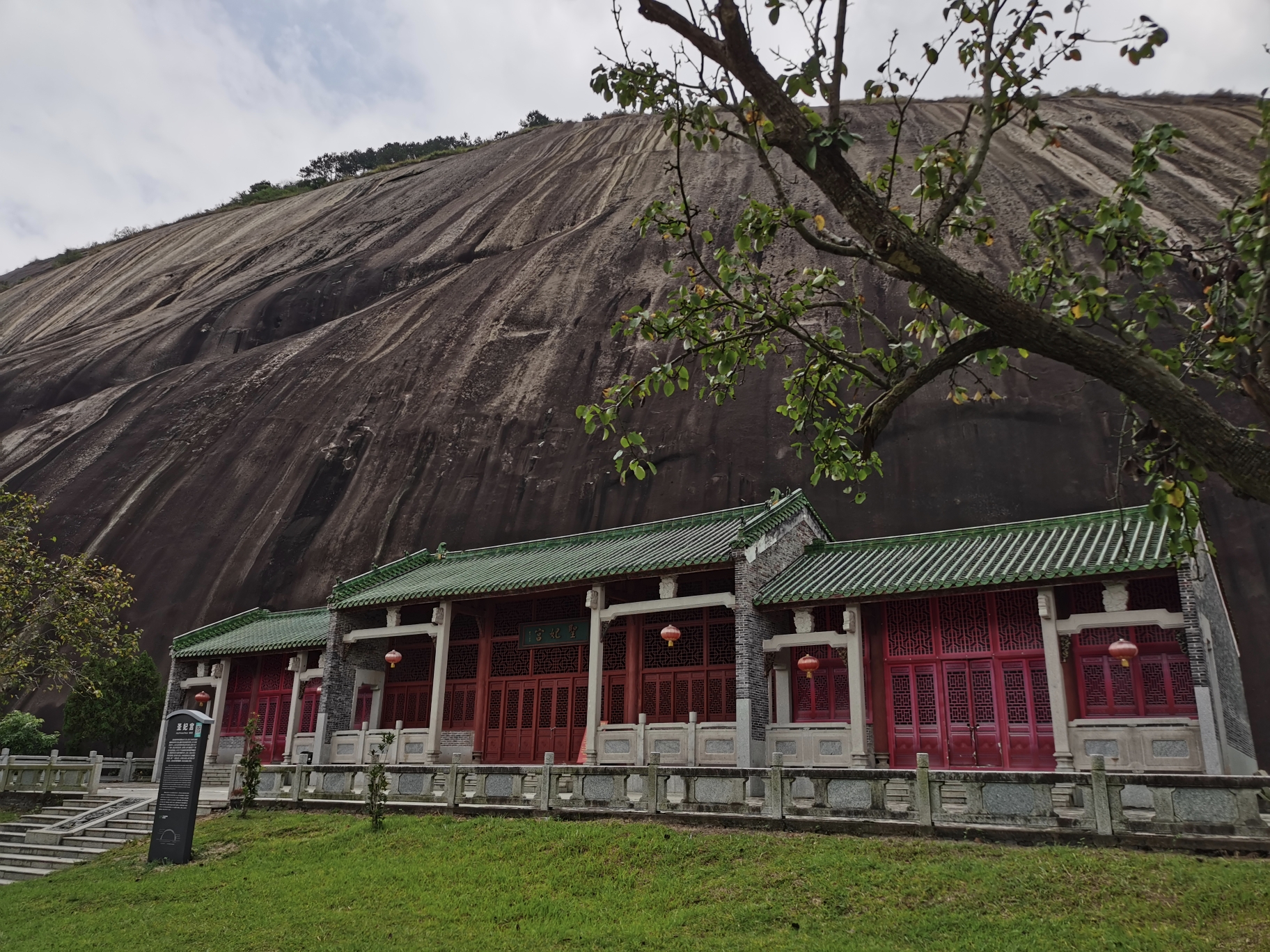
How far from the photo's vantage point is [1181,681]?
45.6ft

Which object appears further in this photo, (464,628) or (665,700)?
(464,628)

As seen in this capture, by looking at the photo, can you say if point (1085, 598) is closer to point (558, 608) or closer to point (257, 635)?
point (558, 608)

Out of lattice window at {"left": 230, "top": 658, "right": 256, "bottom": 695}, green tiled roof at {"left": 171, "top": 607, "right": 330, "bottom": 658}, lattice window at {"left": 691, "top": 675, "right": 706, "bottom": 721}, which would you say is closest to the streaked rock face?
green tiled roof at {"left": 171, "top": 607, "right": 330, "bottom": 658}

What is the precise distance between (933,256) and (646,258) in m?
41.9

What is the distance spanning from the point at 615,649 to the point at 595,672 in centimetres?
139

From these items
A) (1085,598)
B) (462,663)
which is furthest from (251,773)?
(1085,598)

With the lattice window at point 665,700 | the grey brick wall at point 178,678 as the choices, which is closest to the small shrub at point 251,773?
the lattice window at point 665,700

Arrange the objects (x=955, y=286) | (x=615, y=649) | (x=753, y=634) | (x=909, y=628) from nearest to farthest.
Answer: (x=955, y=286)
(x=909, y=628)
(x=753, y=634)
(x=615, y=649)

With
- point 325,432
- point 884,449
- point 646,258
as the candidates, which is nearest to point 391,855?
point 884,449

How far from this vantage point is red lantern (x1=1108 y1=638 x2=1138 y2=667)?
44.2 ft

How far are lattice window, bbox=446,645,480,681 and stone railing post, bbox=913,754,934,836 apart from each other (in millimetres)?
12014

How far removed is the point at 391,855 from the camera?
1255 cm

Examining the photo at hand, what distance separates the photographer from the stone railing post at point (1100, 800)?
1008 centimetres

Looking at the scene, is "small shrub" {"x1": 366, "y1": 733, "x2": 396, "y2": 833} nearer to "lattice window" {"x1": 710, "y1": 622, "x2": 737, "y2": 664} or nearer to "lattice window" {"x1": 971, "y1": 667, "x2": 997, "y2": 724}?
"lattice window" {"x1": 710, "y1": 622, "x2": 737, "y2": 664}
